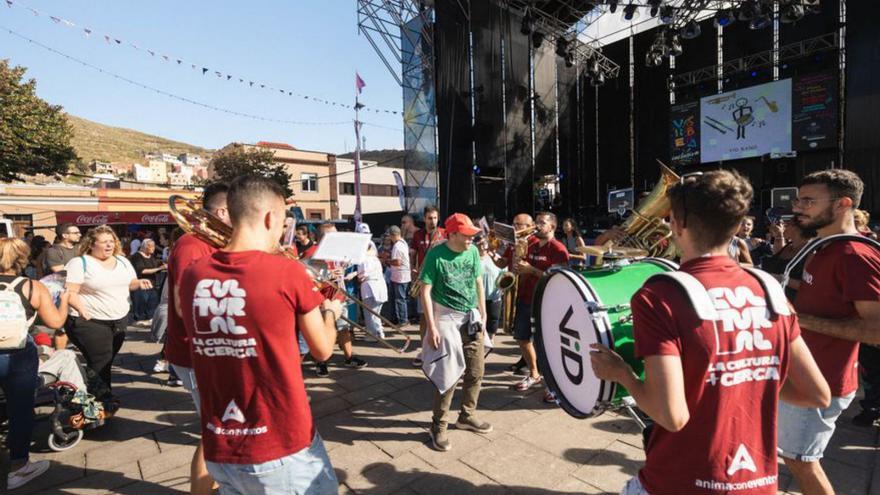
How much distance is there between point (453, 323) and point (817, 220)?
244 centimetres

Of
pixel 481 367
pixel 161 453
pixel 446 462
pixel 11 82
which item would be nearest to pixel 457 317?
pixel 481 367

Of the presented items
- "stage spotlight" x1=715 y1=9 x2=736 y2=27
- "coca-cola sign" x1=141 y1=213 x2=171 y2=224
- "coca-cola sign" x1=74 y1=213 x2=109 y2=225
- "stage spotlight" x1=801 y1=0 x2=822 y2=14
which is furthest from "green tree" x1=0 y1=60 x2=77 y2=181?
"stage spotlight" x1=801 y1=0 x2=822 y2=14

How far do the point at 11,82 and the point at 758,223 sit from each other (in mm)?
26300

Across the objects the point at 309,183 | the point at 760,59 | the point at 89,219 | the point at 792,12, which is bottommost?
the point at 89,219

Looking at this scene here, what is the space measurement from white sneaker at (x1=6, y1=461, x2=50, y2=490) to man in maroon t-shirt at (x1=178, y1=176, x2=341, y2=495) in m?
2.50

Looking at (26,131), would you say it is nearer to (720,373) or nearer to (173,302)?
(173,302)

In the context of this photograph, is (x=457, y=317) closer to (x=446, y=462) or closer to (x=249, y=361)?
(x=446, y=462)

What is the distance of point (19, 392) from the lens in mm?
2969

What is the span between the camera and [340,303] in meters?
2.05

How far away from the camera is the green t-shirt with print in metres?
3.58

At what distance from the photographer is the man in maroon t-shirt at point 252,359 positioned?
161cm

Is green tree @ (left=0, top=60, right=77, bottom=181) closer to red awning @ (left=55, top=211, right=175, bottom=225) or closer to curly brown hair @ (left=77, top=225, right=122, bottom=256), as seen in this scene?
red awning @ (left=55, top=211, right=175, bottom=225)

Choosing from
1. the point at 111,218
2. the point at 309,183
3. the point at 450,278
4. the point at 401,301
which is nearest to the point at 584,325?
the point at 450,278

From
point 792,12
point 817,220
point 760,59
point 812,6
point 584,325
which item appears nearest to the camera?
point 584,325
